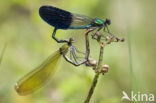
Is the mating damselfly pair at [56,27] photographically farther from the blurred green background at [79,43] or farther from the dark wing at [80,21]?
the blurred green background at [79,43]

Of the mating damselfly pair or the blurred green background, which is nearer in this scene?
the mating damselfly pair

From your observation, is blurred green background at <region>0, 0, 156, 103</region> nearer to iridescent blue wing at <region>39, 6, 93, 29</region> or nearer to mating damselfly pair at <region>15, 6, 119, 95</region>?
mating damselfly pair at <region>15, 6, 119, 95</region>

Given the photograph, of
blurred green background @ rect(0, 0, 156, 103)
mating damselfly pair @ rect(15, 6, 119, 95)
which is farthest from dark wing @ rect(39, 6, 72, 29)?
blurred green background @ rect(0, 0, 156, 103)

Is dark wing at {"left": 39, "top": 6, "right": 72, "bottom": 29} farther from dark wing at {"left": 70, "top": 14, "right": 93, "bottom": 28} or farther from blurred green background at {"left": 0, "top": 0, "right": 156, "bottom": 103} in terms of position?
blurred green background at {"left": 0, "top": 0, "right": 156, "bottom": 103}

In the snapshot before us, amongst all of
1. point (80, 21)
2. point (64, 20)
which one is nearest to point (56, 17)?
point (64, 20)

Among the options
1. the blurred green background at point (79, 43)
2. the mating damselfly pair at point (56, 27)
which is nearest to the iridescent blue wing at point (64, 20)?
the mating damselfly pair at point (56, 27)

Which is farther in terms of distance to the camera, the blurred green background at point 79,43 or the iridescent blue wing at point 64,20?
the blurred green background at point 79,43

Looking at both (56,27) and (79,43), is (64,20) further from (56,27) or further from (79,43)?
(79,43)
